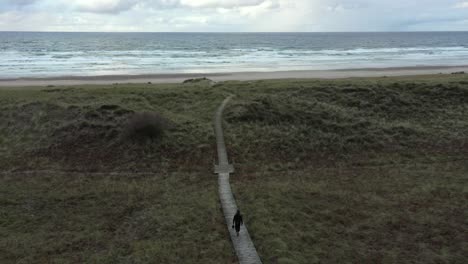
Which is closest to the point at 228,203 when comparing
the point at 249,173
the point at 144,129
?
the point at 249,173

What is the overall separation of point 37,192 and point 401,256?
16.5 m

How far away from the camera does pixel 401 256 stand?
47.9ft

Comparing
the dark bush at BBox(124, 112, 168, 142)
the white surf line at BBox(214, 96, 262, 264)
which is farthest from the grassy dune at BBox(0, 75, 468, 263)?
the dark bush at BBox(124, 112, 168, 142)

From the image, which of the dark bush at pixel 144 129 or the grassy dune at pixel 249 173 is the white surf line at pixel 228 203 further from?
the dark bush at pixel 144 129

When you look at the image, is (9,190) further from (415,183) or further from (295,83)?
(295,83)

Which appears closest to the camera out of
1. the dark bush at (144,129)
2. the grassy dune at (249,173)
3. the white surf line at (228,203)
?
the white surf line at (228,203)

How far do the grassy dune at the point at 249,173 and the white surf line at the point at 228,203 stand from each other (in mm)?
357

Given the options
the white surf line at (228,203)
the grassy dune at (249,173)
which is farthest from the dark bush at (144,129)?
the white surf line at (228,203)

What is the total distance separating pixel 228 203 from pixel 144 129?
10.0 m

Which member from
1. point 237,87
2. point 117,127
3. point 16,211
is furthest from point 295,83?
point 16,211

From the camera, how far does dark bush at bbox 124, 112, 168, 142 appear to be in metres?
26.9

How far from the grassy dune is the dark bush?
531 millimetres

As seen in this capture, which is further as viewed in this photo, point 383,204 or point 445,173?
point 445,173

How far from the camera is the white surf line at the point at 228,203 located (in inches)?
567
